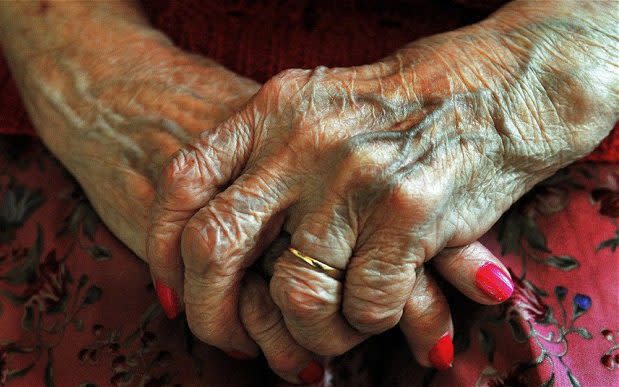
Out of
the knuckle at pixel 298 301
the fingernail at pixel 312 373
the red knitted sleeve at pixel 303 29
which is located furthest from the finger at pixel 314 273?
the red knitted sleeve at pixel 303 29

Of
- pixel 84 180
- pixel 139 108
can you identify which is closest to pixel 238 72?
pixel 139 108

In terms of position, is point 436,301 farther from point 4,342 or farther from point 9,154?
point 9,154

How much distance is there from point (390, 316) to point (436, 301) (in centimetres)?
8

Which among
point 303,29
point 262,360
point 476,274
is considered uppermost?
point 303,29

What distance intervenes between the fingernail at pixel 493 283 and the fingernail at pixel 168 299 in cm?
36

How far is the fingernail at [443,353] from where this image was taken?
2.55 feet

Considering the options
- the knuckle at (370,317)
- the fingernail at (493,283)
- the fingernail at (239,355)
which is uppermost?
the fingernail at (493,283)

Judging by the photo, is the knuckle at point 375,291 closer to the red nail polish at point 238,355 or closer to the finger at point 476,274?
the finger at point 476,274

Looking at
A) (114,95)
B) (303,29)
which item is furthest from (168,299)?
(303,29)

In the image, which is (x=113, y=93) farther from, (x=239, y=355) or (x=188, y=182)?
(x=239, y=355)

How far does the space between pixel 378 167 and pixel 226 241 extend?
0.60 feet

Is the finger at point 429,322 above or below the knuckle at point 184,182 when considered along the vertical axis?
below

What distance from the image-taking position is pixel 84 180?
978 mm

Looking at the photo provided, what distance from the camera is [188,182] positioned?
0.75 m
